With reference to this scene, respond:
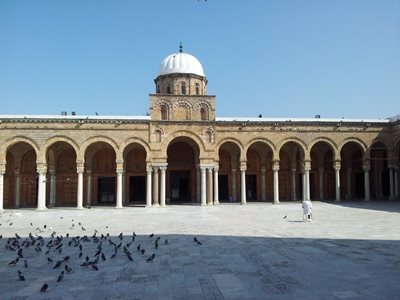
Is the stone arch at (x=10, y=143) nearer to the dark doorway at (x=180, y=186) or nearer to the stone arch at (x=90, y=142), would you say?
the stone arch at (x=90, y=142)

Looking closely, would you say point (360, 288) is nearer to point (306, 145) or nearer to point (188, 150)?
point (306, 145)

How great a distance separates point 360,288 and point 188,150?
79.9 feet

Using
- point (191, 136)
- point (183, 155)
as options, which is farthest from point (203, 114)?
point (183, 155)

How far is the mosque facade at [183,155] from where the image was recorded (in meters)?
25.0

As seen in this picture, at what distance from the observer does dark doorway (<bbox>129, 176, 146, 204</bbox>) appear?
30523 millimetres

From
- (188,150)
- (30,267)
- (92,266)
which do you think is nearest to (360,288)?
(92,266)

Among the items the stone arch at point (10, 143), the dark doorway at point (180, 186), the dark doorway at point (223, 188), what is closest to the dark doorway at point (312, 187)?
the dark doorway at point (223, 188)

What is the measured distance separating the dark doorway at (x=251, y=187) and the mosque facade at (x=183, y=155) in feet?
0.30

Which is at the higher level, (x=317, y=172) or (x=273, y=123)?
(x=273, y=123)

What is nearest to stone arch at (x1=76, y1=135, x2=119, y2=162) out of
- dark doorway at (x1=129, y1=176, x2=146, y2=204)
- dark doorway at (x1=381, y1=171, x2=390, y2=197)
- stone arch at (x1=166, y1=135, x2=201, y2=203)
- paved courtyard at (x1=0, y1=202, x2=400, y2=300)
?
stone arch at (x1=166, y1=135, x2=201, y2=203)

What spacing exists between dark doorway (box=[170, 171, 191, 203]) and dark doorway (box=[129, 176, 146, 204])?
2478mm

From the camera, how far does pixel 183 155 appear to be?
30047 millimetres

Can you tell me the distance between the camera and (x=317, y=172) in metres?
31.5

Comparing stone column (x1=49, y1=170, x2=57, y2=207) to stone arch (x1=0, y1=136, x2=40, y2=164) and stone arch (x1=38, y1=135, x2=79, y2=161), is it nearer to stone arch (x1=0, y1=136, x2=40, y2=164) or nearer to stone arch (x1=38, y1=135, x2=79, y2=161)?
stone arch (x1=38, y1=135, x2=79, y2=161)
